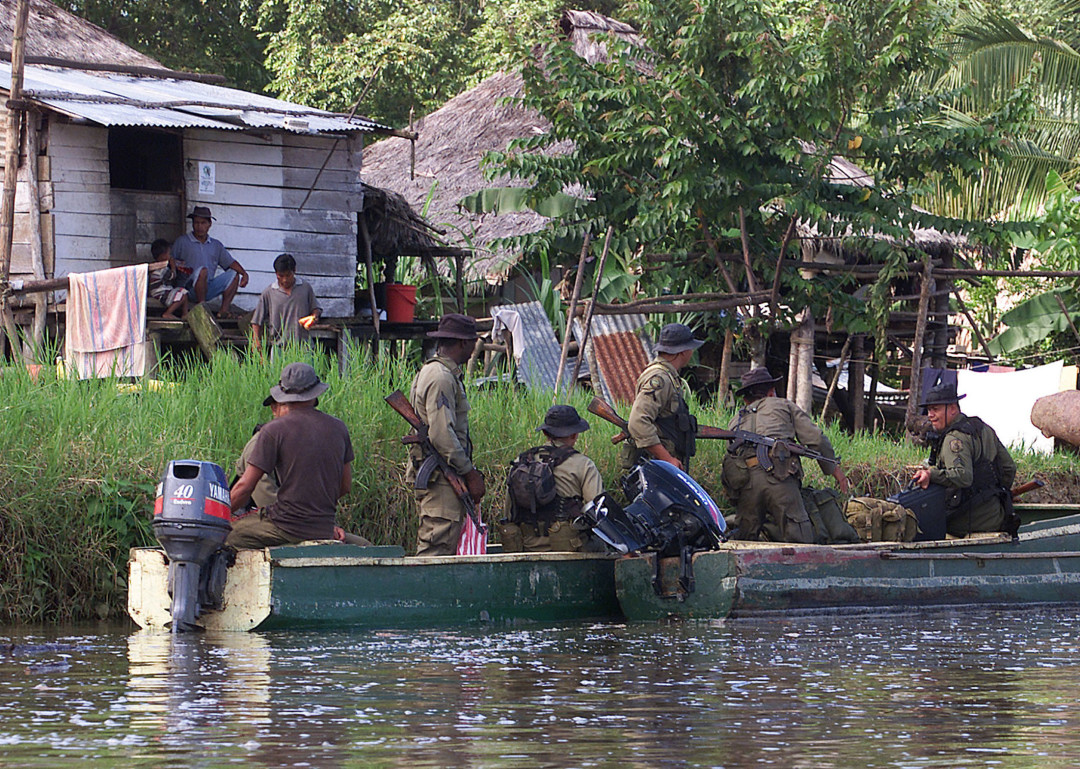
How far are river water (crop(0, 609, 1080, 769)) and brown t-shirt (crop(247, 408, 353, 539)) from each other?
696 mm

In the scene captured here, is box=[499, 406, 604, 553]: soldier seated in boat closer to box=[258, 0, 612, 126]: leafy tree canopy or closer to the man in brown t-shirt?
the man in brown t-shirt

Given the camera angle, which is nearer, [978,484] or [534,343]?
[978,484]

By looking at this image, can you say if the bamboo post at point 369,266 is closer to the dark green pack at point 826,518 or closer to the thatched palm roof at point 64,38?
the thatched palm roof at point 64,38

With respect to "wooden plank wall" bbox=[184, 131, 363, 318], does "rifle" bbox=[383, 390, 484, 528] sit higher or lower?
lower

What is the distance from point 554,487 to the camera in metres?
9.95

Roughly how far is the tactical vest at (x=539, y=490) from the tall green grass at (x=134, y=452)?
0.98 metres

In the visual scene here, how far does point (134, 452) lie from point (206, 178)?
20.3 ft

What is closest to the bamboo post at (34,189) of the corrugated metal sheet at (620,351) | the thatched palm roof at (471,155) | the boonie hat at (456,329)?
the thatched palm roof at (471,155)

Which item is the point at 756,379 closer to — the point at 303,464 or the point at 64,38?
the point at 303,464

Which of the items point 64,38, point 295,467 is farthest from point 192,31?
point 295,467

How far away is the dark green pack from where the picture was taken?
11.0 m

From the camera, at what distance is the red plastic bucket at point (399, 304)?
16422mm

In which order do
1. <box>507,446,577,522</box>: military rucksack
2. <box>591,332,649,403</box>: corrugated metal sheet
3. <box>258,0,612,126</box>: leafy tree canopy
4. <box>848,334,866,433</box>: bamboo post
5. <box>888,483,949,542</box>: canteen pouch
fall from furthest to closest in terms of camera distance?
1. <box>258,0,612,126</box>: leafy tree canopy
2. <box>848,334,866,433</box>: bamboo post
3. <box>591,332,649,403</box>: corrugated metal sheet
4. <box>888,483,949,542</box>: canteen pouch
5. <box>507,446,577,522</box>: military rucksack

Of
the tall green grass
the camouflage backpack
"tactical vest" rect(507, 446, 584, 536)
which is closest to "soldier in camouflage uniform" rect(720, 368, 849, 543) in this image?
the camouflage backpack
